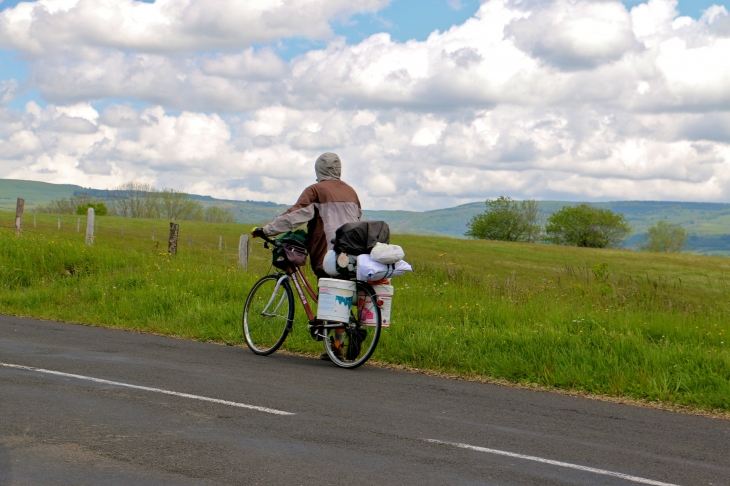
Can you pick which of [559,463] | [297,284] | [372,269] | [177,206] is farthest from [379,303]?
[177,206]

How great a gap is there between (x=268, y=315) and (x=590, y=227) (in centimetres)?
11467

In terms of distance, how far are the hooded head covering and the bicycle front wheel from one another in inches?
54.0

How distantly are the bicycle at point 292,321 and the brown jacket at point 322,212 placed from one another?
0.45 m

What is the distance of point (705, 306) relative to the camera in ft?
37.5

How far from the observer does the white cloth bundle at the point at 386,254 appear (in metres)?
8.54

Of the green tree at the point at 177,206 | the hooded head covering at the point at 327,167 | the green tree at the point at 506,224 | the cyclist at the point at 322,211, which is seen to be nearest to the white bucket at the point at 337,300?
the cyclist at the point at 322,211

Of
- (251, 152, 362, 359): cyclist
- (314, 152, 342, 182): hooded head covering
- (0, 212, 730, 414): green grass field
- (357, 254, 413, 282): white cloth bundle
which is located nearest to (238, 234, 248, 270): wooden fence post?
(0, 212, 730, 414): green grass field

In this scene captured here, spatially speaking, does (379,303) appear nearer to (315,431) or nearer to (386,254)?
(386,254)

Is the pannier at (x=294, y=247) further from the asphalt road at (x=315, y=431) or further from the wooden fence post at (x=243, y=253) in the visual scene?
the wooden fence post at (x=243, y=253)

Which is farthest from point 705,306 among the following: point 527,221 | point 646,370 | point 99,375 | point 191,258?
point 527,221

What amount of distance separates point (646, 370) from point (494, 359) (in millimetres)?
1621

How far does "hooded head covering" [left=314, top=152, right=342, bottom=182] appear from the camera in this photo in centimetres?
→ 929

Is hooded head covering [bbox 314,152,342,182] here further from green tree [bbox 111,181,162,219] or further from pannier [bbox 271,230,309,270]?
green tree [bbox 111,181,162,219]

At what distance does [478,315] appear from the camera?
1095 cm
